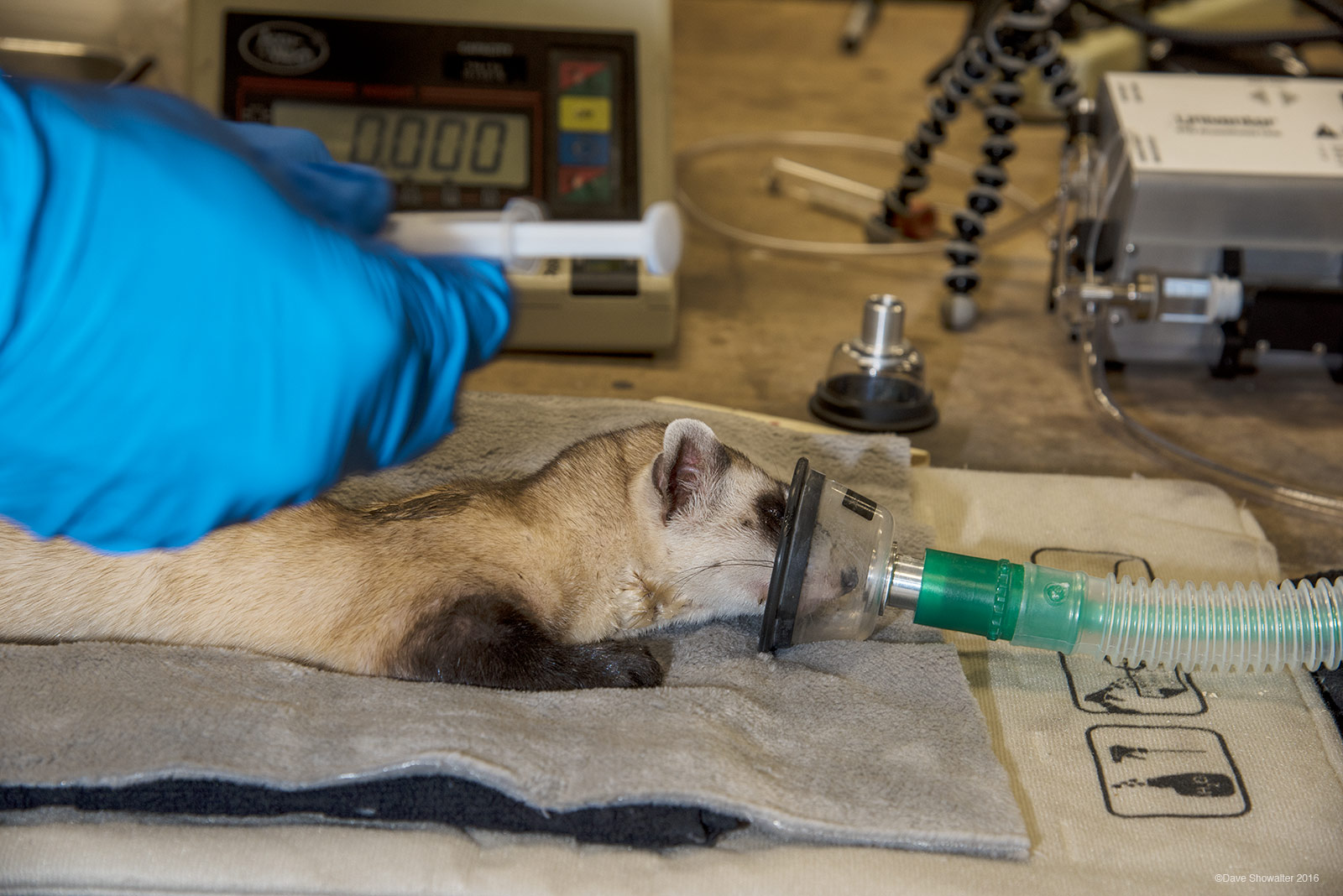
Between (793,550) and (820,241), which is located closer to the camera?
(793,550)

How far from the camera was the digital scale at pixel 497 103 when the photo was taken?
6.31 ft

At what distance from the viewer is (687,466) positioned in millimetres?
1195

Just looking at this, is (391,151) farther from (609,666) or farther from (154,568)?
(609,666)

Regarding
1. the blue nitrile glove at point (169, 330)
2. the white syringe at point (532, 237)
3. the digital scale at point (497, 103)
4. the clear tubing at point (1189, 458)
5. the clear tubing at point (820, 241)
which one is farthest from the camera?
the clear tubing at point (820, 241)

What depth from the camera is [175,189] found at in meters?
0.71

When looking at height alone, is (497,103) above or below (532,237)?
above

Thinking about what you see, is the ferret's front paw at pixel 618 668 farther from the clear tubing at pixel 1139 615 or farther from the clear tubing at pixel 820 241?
the clear tubing at pixel 820 241

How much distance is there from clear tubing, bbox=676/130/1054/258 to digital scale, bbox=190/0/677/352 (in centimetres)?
63

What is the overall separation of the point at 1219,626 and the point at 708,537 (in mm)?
502

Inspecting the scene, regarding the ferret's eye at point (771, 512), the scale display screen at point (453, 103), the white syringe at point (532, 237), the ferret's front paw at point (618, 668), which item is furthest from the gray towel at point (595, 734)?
the scale display screen at point (453, 103)

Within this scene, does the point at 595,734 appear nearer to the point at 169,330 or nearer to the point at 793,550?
the point at 793,550

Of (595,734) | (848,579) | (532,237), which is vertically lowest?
(595,734)

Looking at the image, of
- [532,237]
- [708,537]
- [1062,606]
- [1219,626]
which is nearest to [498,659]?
[708,537]

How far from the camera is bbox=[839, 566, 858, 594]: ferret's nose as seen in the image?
1.08m
